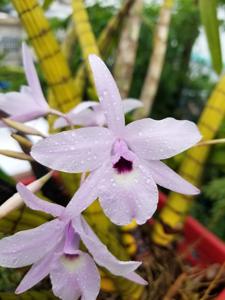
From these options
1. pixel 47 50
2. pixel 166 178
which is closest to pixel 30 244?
pixel 166 178

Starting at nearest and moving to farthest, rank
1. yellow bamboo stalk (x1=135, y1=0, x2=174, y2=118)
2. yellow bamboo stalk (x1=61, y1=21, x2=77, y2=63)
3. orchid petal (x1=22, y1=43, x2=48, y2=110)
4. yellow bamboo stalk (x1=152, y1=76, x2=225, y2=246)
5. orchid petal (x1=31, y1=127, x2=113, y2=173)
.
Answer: orchid petal (x1=31, y1=127, x2=113, y2=173)
orchid petal (x1=22, y1=43, x2=48, y2=110)
yellow bamboo stalk (x1=152, y1=76, x2=225, y2=246)
yellow bamboo stalk (x1=135, y1=0, x2=174, y2=118)
yellow bamboo stalk (x1=61, y1=21, x2=77, y2=63)

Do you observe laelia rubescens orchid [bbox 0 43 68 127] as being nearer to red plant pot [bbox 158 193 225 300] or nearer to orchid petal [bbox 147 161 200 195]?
orchid petal [bbox 147 161 200 195]

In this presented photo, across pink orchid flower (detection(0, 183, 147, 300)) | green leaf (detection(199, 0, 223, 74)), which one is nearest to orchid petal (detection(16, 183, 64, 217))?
pink orchid flower (detection(0, 183, 147, 300))

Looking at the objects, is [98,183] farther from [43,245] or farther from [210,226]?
[210,226]

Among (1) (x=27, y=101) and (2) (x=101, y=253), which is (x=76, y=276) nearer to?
(2) (x=101, y=253)

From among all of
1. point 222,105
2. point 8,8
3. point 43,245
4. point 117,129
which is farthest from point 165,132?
point 8,8

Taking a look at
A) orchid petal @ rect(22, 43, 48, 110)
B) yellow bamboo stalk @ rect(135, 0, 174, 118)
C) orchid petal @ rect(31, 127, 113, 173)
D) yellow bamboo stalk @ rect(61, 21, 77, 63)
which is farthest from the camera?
yellow bamboo stalk @ rect(61, 21, 77, 63)
